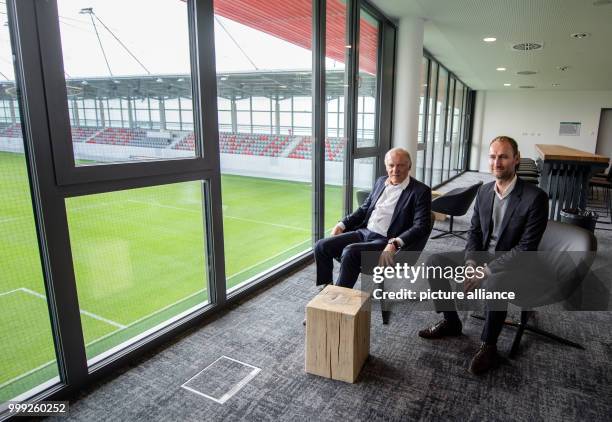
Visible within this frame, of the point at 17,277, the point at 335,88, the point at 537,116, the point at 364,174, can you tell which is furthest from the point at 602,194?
the point at 17,277

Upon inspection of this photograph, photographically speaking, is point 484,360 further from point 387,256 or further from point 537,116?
point 537,116

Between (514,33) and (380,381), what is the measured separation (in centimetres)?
543

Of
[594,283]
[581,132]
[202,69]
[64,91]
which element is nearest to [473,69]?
[581,132]

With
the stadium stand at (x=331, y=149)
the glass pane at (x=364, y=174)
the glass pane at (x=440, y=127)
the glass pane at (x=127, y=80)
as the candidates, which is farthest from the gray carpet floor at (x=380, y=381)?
the glass pane at (x=440, y=127)

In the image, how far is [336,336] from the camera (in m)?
2.09

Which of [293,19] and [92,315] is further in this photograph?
[293,19]

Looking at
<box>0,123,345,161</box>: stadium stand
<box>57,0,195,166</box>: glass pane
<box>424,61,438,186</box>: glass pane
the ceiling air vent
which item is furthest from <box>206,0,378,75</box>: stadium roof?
<box>424,61,438,186</box>: glass pane

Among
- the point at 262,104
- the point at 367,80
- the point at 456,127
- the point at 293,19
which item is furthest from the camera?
the point at 456,127

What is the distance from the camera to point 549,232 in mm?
2480

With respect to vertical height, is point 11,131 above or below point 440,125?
below

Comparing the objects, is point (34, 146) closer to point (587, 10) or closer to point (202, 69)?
point (202, 69)

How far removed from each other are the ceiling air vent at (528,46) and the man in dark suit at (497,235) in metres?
4.81

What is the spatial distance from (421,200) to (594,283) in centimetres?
204

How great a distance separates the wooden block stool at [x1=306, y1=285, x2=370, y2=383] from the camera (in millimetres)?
2055
